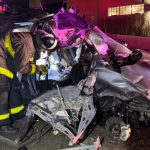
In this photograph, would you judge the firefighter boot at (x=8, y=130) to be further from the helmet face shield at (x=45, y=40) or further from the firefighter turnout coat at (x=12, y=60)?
the helmet face shield at (x=45, y=40)

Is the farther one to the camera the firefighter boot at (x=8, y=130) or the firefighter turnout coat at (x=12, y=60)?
the firefighter boot at (x=8, y=130)

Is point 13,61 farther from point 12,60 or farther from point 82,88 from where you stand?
point 82,88

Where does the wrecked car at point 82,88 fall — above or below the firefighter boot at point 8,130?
above

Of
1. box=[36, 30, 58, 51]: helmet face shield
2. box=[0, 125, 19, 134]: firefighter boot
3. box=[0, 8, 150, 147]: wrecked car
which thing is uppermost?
box=[36, 30, 58, 51]: helmet face shield

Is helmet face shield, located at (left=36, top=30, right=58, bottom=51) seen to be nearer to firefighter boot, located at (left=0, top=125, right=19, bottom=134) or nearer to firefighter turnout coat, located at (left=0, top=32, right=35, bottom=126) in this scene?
firefighter turnout coat, located at (left=0, top=32, right=35, bottom=126)

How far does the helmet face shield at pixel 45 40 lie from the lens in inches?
180

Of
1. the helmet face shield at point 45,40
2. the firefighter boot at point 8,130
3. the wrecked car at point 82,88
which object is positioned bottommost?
the firefighter boot at point 8,130

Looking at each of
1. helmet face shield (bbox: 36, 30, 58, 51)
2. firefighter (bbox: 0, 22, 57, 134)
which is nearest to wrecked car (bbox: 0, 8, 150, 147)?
helmet face shield (bbox: 36, 30, 58, 51)

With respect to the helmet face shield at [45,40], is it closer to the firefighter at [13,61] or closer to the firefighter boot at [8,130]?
the firefighter at [13,61]

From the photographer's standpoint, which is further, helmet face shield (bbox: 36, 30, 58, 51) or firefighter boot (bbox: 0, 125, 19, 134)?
firefighter boot (bbox: 0, 125, 19, 134)

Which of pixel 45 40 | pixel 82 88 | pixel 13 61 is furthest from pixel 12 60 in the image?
pixel 82 88

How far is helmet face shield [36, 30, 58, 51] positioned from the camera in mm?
4578

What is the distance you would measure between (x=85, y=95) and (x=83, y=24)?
993mm

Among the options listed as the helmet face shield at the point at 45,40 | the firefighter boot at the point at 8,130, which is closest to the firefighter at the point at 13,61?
the helmet face shield at the point at 45,40
